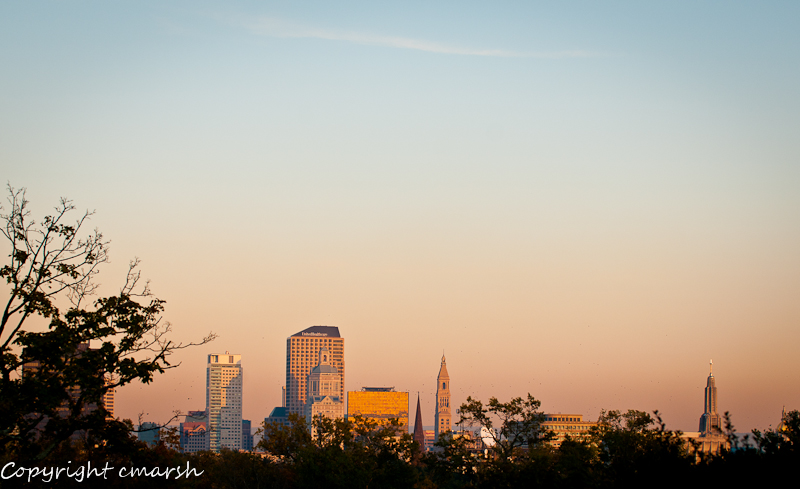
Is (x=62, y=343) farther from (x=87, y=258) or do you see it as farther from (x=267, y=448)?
(x=267, y=448)

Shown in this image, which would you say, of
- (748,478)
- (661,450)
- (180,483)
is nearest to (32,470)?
(180,483)

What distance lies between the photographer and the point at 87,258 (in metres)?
30.4

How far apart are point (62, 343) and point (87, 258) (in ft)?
11.4

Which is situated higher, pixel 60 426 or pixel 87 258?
pixel 87 258

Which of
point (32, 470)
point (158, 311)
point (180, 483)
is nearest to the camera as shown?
point (158, 311)

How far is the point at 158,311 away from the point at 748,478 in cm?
1914

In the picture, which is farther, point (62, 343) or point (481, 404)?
point (481, 404)

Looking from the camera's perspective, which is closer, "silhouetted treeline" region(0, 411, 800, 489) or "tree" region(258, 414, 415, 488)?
"silhouetted treeline" region(0, 411, 800, 489)

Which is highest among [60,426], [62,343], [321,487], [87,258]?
[87,258]

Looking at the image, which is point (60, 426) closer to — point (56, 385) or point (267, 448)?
point (56, 385)

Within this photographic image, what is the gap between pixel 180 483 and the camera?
50188 mm

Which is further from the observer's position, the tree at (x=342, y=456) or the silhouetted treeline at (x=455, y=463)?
the tree at (x=342, y=456)

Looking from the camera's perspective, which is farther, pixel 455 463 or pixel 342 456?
pixel 455 463

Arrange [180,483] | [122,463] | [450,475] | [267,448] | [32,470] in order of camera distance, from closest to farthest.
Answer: [32,470] → [122,463] → [180,483] → [450,475] → [267,448]
